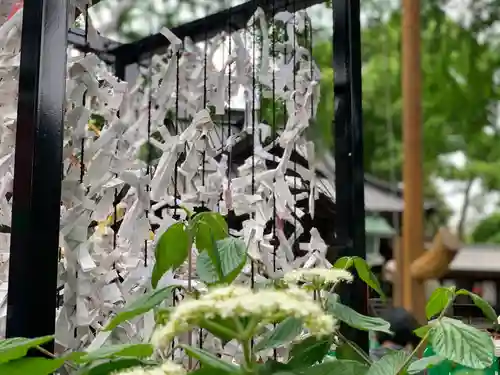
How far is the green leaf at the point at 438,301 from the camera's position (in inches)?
26.2

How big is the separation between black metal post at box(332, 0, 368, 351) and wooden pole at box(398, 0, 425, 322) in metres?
1.19

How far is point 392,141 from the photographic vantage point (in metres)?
5.63

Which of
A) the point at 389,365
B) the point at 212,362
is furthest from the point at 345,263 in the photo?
the point at 212,362

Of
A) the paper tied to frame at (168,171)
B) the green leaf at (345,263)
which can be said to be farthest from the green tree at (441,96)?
the green leaf at (345,263)

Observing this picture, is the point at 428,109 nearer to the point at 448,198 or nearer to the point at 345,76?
the point at 448,198

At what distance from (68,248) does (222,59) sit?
54cm

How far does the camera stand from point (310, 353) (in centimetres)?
58

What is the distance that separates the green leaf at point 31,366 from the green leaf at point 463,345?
327mm

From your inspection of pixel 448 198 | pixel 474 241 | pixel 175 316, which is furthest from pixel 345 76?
pixel 474 241

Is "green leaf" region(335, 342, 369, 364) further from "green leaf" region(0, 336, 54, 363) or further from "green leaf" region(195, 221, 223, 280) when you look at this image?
"green leaf" region(0, 336, 54, 363)

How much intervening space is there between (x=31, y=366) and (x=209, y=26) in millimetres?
1160

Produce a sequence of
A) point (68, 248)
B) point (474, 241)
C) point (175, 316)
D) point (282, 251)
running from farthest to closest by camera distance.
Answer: point (474, 241)
point (282, 251)
point (68, 248)
point (175, 316)

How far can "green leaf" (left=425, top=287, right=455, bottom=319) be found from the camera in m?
0.67

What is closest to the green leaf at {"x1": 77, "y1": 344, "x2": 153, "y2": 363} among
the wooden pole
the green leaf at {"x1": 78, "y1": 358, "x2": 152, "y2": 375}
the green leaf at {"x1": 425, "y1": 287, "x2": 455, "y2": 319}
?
the green leaf at {"x1": 78, "y1": 358, "x2": 152, "y2": 375}
